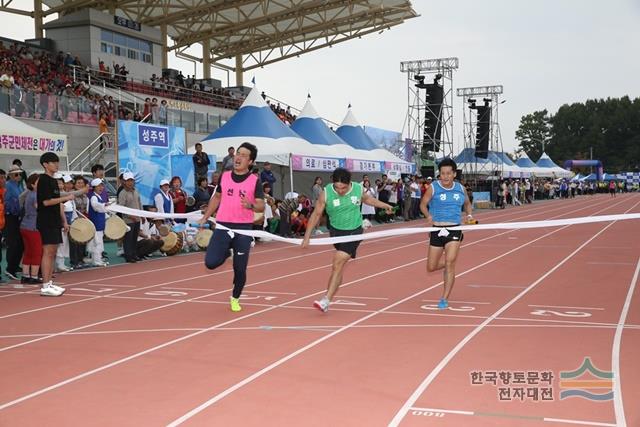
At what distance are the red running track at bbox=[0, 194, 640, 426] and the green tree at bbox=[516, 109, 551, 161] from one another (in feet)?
459

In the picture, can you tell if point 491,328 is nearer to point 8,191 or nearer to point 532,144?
point 8,191

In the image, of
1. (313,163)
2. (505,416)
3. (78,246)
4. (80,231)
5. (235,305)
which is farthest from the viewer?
(313,163)

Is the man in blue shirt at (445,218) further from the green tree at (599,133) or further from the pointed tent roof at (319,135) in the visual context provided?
the green tree at (599,133)

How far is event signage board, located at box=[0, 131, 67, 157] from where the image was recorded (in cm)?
1372

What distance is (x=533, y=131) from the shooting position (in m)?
148

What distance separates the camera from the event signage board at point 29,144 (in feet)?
45.0

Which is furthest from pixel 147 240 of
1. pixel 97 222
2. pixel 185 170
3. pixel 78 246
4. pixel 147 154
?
pixel 185 170

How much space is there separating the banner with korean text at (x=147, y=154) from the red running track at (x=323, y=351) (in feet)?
19.8

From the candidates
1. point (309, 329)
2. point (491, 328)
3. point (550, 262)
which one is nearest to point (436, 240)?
point (491, 328)

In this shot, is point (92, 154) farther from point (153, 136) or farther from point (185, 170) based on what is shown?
point (185, 170)

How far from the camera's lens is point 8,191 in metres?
12.2

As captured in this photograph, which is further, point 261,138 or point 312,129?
point 312,129

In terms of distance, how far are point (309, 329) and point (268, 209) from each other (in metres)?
11.7

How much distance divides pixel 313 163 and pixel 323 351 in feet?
57.3
